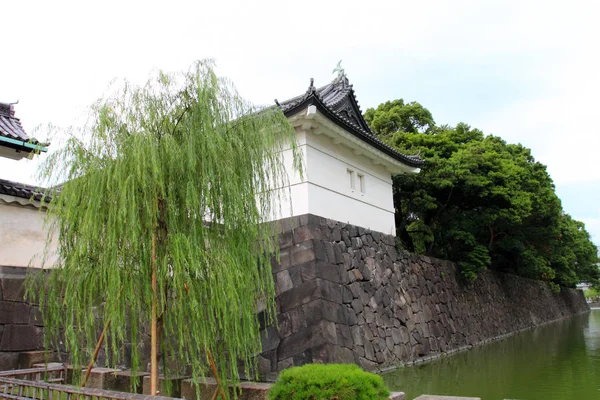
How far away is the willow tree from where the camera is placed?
13.5 feet

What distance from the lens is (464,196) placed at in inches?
608

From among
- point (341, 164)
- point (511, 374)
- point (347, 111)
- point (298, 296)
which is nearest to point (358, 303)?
point (298, 296)

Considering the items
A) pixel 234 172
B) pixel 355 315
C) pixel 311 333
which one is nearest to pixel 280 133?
pixel 234 172

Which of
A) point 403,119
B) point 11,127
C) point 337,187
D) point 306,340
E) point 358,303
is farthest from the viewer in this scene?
point 403,119

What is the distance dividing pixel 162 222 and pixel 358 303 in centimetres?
616

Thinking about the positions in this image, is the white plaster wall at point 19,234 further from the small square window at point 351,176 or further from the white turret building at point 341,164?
the small square window at point 351,176

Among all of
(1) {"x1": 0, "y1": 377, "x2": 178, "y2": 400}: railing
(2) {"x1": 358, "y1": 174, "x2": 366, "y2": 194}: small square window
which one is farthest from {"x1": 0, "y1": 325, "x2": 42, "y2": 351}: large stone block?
(2) {"x1": 358, "y1": 174, "x2": 366, "y2": 194}: small square window

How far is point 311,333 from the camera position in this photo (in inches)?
325

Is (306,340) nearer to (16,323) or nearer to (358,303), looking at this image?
(358,303)

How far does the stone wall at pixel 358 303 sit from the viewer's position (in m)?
8.38

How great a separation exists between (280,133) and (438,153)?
12.2m

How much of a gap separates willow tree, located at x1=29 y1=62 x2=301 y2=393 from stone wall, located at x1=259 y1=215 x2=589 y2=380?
2.25 meters

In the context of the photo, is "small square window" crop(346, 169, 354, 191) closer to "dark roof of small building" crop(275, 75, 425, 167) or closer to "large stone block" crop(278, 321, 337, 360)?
"dark roof of small building" crop(275, 75, 425, 167)

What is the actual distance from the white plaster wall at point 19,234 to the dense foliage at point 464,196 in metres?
10.2
